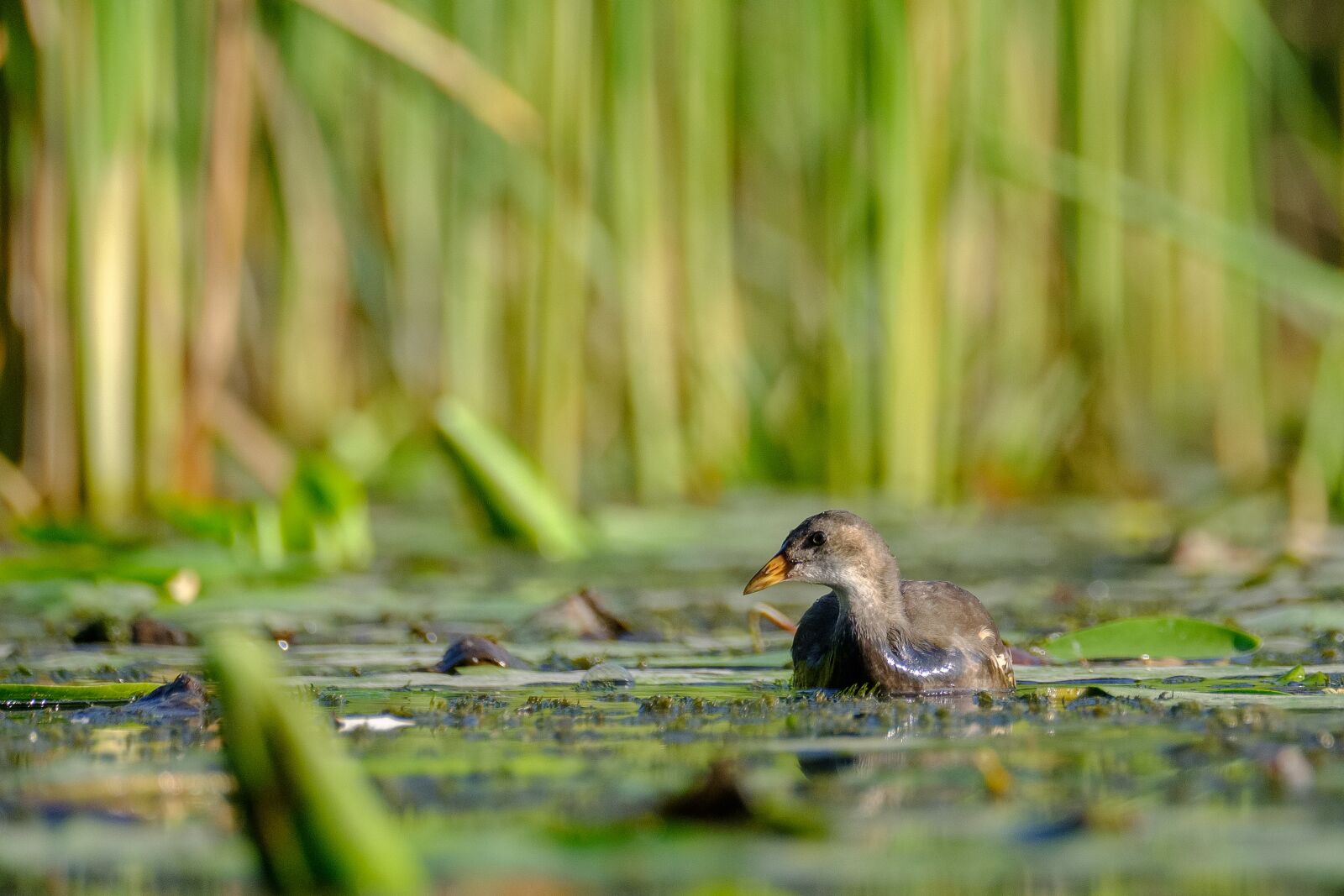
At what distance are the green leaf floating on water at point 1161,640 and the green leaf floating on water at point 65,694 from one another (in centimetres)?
181

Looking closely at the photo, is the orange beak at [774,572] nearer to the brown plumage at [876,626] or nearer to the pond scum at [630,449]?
the brown plumage at [876,626]

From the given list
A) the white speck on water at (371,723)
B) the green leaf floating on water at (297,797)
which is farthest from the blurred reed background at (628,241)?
the green leaf floating on water at (297,797)

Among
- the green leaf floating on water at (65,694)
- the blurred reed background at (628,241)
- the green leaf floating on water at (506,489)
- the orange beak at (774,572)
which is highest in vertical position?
the blurred reed background at (628,241)

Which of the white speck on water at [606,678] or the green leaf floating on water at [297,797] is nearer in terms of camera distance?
the green leaf floating on water at [297,797]

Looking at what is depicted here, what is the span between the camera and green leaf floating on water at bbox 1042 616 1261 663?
383cm

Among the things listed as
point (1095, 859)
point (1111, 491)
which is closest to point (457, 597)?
point (1095, 859)

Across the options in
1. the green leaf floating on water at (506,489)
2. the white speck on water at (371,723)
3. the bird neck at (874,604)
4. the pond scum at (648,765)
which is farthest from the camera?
the green leaf floating on water at (506,489)

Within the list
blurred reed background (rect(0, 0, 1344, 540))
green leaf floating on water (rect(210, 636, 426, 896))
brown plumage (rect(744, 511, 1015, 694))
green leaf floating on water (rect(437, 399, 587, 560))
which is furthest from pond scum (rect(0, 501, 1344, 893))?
blurred reed background (rect(0, 0, 1344, 540))

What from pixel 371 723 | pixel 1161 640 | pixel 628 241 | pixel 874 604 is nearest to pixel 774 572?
pixel 874 604

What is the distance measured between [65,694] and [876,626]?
4.85ft

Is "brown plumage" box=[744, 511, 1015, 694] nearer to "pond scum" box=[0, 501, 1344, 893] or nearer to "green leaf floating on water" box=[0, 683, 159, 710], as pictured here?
"pond scum" box=[0, 501, 1344, 893]

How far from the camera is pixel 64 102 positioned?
5.49 meters

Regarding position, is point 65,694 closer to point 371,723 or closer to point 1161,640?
point 371,723

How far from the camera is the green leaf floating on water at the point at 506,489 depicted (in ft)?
18.1
